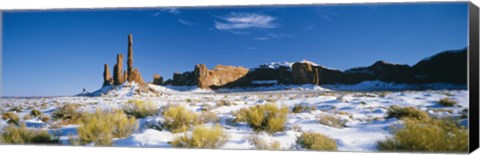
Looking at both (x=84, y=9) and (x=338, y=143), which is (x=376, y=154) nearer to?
(x=338, y=143)

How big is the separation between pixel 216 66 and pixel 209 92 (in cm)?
48

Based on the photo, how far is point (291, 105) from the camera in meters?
10.2

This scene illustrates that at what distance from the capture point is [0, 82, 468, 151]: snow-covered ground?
964 cm

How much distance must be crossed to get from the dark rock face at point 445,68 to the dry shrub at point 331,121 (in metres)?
1.27

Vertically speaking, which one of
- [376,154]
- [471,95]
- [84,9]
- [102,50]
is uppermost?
[84,9]

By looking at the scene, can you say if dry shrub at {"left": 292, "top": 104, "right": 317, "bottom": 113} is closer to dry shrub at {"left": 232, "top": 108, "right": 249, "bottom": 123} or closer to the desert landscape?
the desert landscape

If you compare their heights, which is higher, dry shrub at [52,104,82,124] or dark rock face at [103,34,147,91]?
dark rock face at [103,34,147,91]

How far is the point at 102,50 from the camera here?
11.0m

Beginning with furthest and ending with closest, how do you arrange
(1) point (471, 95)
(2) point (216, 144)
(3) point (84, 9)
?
(3) point (84, 9), (2) point (216, 144), (1) point (471, 95)

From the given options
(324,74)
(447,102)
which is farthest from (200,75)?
(447,102)

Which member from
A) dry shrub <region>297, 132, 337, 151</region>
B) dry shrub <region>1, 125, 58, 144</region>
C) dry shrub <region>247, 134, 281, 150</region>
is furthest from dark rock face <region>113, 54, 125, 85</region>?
dry shrub <region>297, 132, 337, 151</region>

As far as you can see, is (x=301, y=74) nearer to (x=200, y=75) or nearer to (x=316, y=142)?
(x=316, y=142)

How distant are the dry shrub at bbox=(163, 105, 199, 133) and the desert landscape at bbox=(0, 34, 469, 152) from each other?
0.02 meters

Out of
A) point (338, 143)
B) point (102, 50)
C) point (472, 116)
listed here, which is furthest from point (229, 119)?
point (472, 116)
